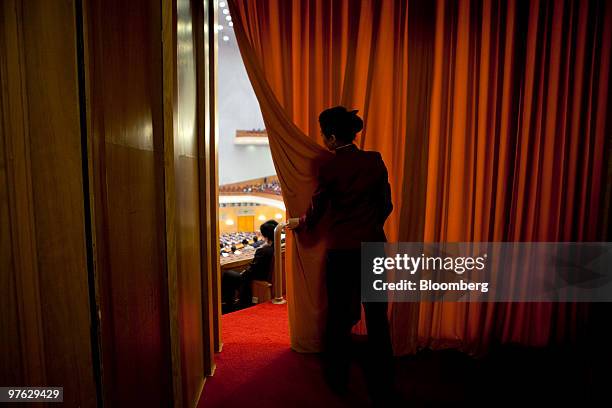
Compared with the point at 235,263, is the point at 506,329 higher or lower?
higher

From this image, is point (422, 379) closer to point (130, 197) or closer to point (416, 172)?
point (416, 172)

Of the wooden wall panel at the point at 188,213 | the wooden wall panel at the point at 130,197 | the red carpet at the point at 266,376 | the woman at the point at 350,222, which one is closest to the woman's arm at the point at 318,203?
the woman at the point at 350,222

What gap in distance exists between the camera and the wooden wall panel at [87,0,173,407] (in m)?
0.80

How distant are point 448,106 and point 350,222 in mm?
914

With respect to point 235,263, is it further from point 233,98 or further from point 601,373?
point 233,98

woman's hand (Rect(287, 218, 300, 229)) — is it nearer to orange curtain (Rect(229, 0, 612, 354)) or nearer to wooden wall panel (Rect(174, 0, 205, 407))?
orange curtain (Rect(229, 0, 612, 354))

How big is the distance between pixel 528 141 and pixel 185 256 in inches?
70.1

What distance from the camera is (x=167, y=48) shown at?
3.67ft

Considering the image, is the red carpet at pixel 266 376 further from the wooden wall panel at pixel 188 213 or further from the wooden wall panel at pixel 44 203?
the wooden wall panel at pixel 44 203

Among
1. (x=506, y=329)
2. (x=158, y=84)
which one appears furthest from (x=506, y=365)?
(x=158, y=84)

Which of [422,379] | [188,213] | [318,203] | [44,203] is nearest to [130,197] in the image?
[44,203]

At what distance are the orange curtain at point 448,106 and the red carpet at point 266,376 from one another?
209 mm

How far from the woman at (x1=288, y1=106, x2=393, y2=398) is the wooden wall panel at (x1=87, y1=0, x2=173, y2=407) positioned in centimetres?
67

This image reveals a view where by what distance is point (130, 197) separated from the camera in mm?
961
